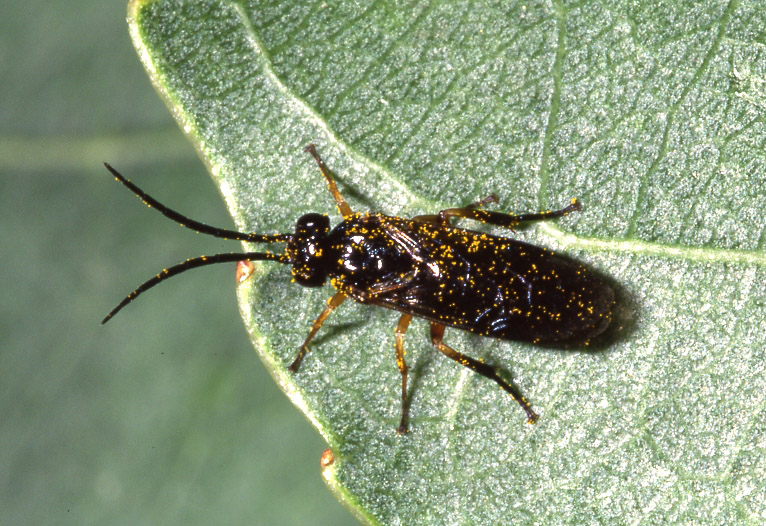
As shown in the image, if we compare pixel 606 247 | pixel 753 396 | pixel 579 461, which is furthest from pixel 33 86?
pixel 753 396

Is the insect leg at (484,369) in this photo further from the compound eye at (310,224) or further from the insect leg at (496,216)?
the compound eye at (310,224)

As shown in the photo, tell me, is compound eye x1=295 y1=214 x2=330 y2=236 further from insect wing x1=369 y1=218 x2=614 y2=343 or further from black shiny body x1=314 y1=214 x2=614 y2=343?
insect wing x1=369 y1=218 x2=614 y2=343

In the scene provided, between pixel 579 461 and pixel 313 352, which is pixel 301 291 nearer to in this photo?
pixel 313 352

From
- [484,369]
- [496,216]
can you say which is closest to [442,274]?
[496,216]

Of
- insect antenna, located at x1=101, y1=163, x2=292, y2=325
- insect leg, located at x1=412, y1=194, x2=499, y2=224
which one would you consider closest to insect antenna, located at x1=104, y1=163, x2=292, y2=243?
insect antenna, located at x1=101, y1=163, x2=292, y2=325

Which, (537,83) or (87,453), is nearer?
(537,83)

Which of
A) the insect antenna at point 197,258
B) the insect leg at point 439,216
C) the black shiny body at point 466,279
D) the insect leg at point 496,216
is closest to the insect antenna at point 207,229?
the insect antenna at point 197,258

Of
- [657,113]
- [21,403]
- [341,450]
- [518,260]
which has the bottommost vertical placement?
[21,403]
